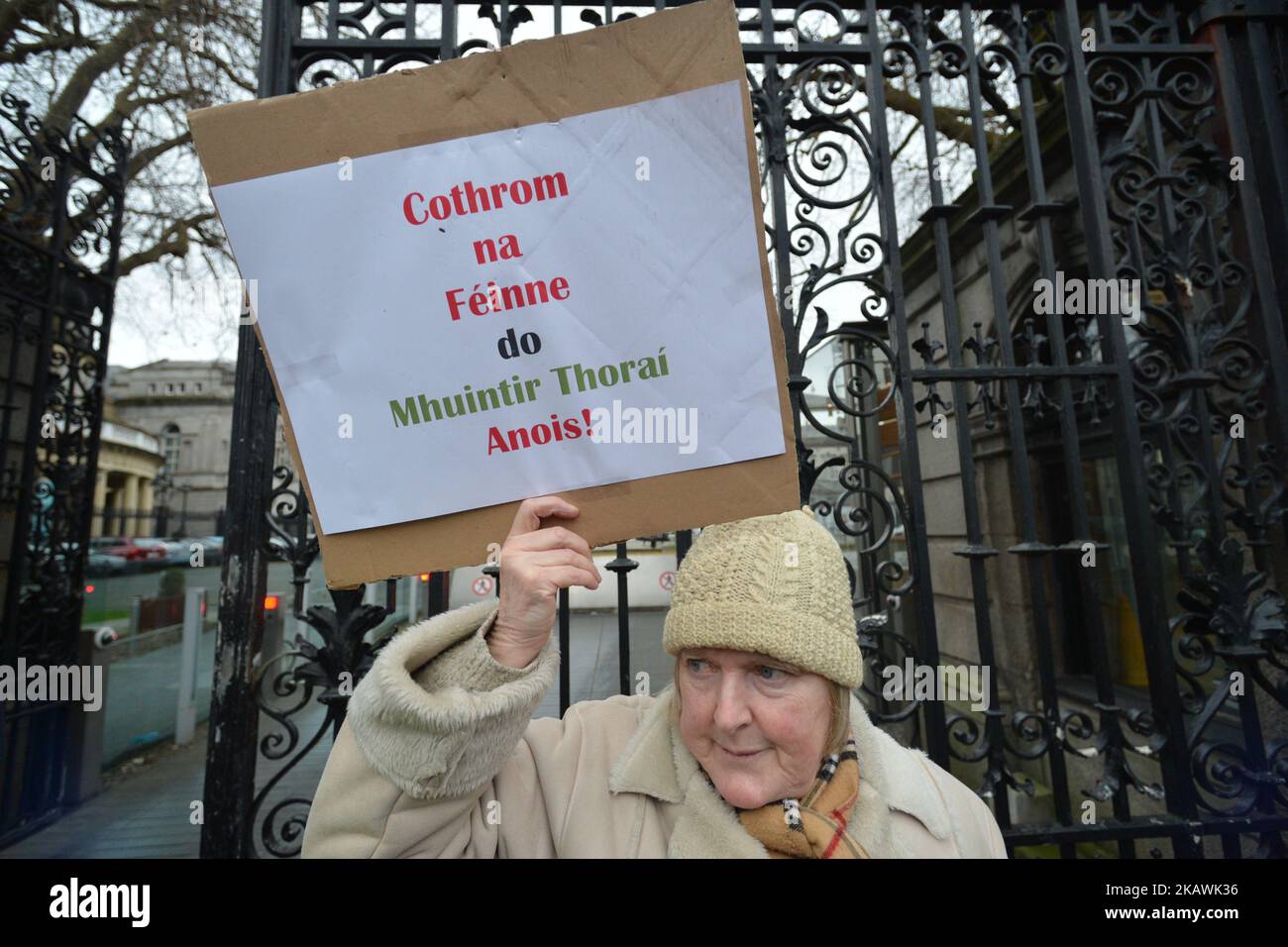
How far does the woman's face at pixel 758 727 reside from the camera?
1.39m

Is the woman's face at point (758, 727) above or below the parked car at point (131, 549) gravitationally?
below

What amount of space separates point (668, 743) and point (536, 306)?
1087 mm

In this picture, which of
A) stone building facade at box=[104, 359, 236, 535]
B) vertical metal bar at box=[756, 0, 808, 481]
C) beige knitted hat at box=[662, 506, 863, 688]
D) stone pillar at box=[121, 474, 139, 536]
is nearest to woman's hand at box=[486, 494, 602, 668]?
beige knitted hat at box=[662, 506, 863, 688]

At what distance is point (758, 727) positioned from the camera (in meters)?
1.40

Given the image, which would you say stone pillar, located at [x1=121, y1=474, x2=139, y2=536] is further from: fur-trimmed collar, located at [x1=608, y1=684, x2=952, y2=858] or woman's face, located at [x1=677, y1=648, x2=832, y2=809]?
woman's face, located at [x1=677, y1=648, x2=832, y2=809]

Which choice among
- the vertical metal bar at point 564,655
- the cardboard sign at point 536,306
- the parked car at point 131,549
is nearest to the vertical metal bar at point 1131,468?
the cardboard sign at point 536,306

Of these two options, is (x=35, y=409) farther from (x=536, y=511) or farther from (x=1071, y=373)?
(x=1071, y=373)

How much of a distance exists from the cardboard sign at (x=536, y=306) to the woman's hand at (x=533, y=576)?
0.15 feet

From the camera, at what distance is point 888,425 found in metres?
7.43

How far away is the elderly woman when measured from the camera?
1.25m

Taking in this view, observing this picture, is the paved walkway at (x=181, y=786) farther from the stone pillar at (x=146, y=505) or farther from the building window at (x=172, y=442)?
the building window at (x=172, y=442)

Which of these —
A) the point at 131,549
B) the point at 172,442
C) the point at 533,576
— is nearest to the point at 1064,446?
the point at 533,576

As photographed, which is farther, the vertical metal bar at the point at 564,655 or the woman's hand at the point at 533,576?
the vertical metal bar at the point at 564,655

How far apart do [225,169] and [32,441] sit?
180 inches
